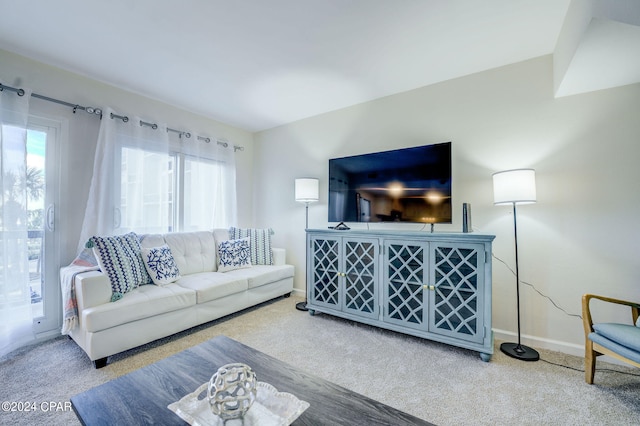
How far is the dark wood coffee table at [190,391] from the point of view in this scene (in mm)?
923

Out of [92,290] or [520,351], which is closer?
[92,290]

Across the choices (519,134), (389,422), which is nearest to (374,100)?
(519,134)

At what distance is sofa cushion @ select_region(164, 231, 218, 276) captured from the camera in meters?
2.93

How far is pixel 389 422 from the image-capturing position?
0.92 m

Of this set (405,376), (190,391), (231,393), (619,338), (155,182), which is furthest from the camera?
(155,182)

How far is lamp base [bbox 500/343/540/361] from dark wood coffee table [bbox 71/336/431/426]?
1.68m

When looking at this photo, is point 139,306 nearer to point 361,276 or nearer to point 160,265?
point 160,265

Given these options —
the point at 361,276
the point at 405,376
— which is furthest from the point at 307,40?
the point at 405,376

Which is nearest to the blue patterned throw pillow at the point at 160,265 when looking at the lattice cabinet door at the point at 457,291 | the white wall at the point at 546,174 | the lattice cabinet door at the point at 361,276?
the lattice cabinet door at the point at 361,276

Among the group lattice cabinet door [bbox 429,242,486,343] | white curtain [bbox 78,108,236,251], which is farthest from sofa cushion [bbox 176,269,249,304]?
lattice cabinet door [bbox 429,242,486,343]

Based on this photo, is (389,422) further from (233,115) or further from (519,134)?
(233,115)

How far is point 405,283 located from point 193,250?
2.34 metres

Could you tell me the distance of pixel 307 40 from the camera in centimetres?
208

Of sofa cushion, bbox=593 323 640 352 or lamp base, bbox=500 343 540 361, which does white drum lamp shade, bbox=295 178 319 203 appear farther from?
sofa cushion, bbox=593 323 640 352
